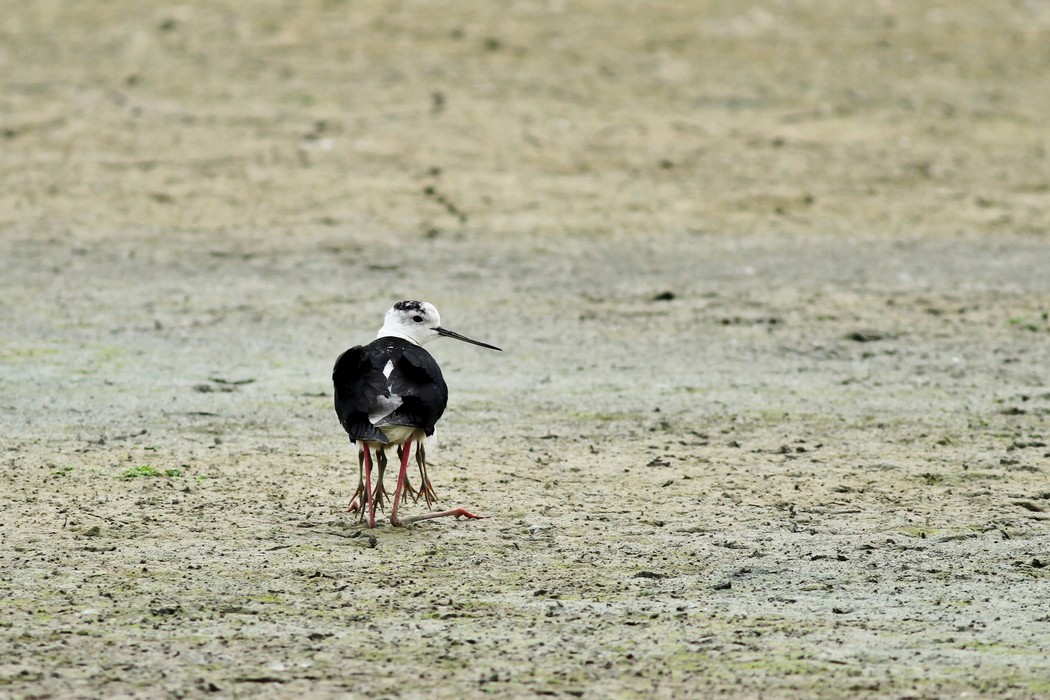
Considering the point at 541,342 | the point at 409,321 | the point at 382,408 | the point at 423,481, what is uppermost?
the point at 409,321

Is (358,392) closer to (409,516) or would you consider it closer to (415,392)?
(415,392)

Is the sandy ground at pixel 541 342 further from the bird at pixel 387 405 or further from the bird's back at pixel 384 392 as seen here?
the bird's back at pixel 384 392

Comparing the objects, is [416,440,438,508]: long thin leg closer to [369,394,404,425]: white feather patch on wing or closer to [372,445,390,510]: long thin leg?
[372,445,390,510]: long thin leg

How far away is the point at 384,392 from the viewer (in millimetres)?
5793

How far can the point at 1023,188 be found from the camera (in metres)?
13.8

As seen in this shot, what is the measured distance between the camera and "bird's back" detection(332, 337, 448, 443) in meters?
5.75

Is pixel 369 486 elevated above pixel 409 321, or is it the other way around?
pixel 409 321

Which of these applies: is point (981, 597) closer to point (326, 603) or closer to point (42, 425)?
point (326, 603)

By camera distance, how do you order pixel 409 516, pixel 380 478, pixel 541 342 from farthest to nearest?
pixel 541 342
pixel 409 516
pixel 380 478

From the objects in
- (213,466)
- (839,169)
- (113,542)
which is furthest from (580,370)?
(839,169)

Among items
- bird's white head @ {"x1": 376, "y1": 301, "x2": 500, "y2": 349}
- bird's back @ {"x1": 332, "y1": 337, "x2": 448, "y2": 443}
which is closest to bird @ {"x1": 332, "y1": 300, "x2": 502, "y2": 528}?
bird's back @ {"x1": 332, "y1": 337, "x2": 448, "y2": 443}

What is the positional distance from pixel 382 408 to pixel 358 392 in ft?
→ 0.41

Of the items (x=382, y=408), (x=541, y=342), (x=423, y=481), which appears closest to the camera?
(x=382, y=408)

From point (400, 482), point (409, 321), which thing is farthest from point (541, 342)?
point (400, 482)
